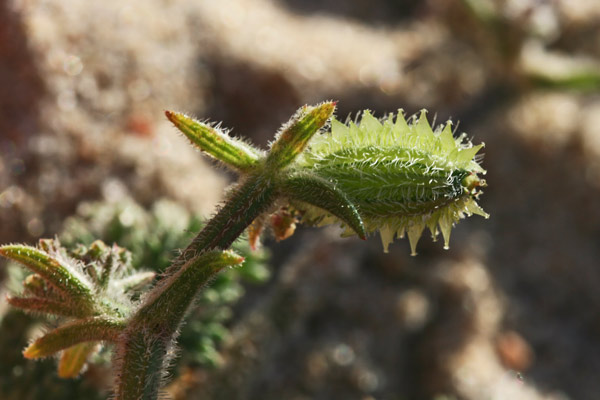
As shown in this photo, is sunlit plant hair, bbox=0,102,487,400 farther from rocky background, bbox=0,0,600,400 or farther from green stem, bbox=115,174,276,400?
rocky background, bbox=0,0,600,400

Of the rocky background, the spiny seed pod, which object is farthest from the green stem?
the rocky background

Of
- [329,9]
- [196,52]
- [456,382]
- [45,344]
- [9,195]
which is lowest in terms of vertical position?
[45,344]

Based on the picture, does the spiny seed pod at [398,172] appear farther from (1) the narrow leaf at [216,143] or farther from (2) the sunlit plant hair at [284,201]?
(1) the narrow leaf at [216,143]

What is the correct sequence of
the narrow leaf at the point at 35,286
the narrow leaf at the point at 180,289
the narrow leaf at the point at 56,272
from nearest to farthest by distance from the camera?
the narrow leaf at the point at 180,289, the narrow leaf at the point at 56,272, the narrow leaf at the point at 35,286

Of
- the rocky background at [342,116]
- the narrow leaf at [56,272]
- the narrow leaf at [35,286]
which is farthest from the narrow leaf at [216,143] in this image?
the rocky background at [342,116]

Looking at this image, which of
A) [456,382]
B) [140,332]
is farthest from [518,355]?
[140,332]

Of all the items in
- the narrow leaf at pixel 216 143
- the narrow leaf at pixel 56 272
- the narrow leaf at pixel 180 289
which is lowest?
the narrow leaf at pixel 56 272

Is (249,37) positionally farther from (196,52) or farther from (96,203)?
(96,203)
